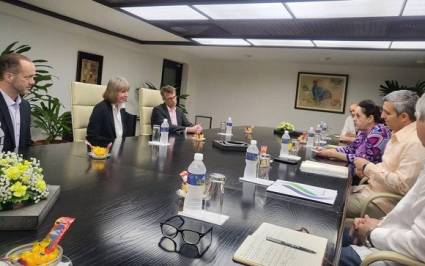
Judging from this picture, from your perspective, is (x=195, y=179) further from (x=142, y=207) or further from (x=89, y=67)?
(x=89, y=67)

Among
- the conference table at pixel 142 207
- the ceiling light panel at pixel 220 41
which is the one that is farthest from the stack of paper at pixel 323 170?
the ceiling light panel at pixel 220 41

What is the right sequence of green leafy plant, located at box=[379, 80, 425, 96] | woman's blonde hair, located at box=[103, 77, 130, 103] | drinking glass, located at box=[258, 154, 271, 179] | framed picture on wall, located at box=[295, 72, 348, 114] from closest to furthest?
drinking glass, located at box=[258, 154, 271, 179], woman's blonde hair, located at box=[103, 77, 130, 103], green leafy plant, located at box=[379, 80, 425, 96], framed picture on wall, located at box=[295, 72, 348, 114]

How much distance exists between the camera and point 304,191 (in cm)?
140

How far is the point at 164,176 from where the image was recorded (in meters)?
1.47

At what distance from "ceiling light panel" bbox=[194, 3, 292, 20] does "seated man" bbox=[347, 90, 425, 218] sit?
1420 mm

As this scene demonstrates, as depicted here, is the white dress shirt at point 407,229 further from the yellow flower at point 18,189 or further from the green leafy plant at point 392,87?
the green leafy plant at point 392,87

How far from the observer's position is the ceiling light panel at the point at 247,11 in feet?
9.99

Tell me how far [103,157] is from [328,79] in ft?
21.3

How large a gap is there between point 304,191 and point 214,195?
1.53 ft

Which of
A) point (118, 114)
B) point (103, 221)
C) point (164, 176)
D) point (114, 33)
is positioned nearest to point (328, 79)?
point (114, 33)

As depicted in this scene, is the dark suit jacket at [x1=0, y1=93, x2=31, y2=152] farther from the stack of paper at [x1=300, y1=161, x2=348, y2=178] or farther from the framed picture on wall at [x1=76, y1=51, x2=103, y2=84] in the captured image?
the framed picture on wall at [x1=76, y1=51, x2=103, y2=84]

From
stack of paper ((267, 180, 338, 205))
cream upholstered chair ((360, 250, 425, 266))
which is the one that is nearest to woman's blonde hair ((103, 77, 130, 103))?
stack of paper ((267, 180, 338, 205))

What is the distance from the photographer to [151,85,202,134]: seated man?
3.30 metres

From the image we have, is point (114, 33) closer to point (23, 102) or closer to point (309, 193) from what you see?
point (23, 102)
